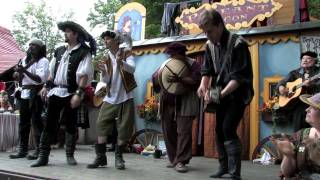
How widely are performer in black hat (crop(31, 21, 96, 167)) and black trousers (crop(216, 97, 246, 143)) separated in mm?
1907

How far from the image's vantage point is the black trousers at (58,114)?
608cm

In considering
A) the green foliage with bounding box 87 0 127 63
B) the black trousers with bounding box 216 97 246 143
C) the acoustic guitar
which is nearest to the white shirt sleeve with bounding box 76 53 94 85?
the black trousers with bounding box 216 97 246 143

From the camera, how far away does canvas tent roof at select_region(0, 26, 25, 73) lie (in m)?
20.5

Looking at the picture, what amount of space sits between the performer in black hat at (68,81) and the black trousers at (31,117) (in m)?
0.69

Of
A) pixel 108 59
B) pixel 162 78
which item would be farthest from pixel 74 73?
pixel 162 78

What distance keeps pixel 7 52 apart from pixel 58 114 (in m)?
16.6

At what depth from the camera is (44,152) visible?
5992 mm

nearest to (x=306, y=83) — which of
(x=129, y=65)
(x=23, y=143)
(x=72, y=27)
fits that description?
(x=129, y=65)

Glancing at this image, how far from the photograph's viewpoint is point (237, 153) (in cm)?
479

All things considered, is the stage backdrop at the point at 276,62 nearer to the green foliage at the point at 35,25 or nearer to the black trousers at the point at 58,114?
the black trousers at the point at 58,114

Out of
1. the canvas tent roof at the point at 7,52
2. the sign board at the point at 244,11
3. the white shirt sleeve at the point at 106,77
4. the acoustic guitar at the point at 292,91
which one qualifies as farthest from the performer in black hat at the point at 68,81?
the canvas tent roof at the point at 7,52

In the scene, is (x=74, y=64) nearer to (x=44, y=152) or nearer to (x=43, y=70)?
(x=43, y=70)

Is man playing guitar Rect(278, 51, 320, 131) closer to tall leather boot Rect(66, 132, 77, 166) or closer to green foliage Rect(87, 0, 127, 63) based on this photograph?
tall leather boot Rect(66, 132, 77, 166)

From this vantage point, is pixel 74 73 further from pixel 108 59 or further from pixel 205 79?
pixel 205 79
